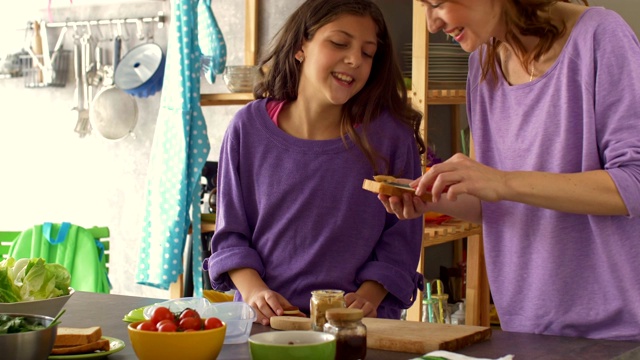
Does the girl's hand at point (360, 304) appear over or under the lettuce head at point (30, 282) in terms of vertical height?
under

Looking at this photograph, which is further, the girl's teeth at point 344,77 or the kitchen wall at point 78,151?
the kitchen wall at point 78,151

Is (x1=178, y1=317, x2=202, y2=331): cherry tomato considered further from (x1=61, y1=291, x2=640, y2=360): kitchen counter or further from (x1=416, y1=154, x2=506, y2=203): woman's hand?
(x1=416, y1=154, x2=506, y2=203): woman's hand

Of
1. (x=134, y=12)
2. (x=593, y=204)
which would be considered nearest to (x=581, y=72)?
(x=593, y=204)

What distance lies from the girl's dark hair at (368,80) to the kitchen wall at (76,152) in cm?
227

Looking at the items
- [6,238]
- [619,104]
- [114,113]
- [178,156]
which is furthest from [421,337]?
[114,113]

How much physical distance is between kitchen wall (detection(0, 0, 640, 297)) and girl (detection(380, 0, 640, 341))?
2909mm

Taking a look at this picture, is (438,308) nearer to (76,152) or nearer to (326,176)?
(326,176)

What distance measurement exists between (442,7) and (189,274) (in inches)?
102

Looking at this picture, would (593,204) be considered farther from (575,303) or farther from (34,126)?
(34,126)

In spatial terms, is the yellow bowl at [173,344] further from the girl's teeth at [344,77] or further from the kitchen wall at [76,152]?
the kitchen wall at [76,152]

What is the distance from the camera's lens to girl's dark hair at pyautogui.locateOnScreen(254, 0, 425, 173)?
2.25 m

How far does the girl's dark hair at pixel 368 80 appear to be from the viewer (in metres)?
2.25

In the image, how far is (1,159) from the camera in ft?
18.6

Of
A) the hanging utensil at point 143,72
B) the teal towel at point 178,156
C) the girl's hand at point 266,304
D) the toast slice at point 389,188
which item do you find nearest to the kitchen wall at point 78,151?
the hanging utensil at point 143,72
